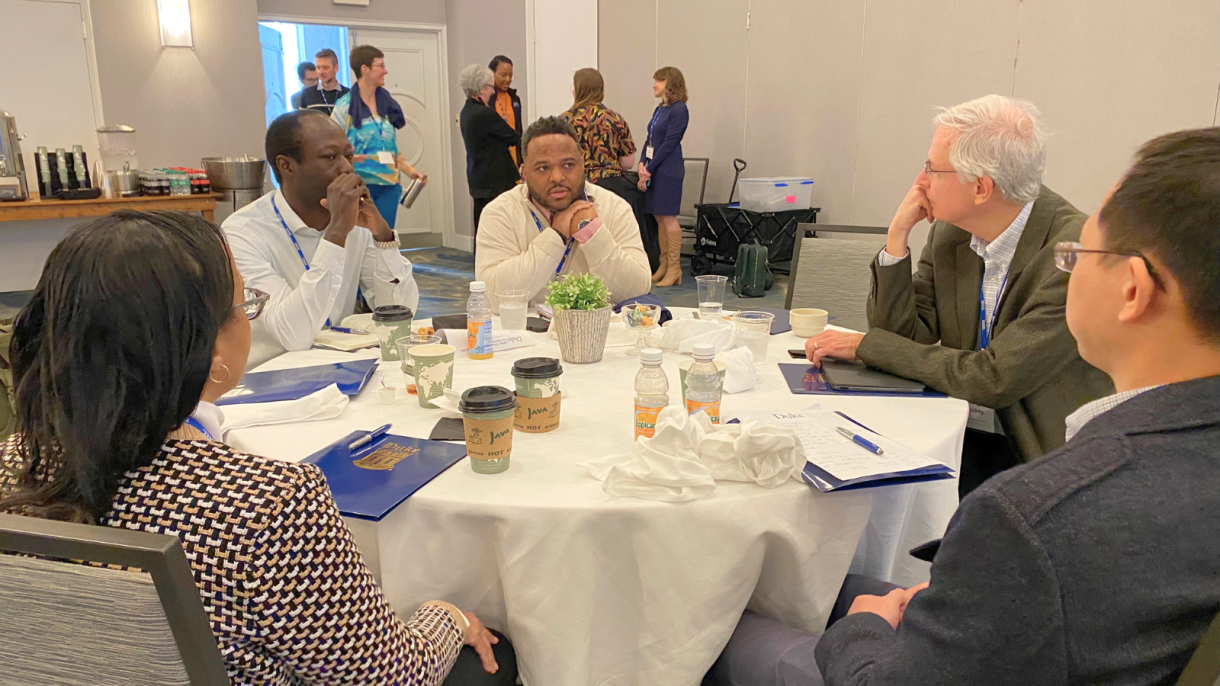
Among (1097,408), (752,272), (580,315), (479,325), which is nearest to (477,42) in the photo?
(752,272)

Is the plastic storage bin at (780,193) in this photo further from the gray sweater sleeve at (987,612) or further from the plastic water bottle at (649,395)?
the gray sweater sleeve at (987,612)

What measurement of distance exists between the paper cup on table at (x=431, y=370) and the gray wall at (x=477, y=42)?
6.52 metres

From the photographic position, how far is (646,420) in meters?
1.44

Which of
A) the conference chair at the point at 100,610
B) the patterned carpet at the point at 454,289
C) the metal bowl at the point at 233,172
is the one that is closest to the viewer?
the conference chair at the point at 100,610

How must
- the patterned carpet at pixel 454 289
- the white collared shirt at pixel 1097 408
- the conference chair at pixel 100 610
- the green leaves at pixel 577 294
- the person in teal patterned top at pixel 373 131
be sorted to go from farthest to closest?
the person in teal patterned top at pixel 373 131
the patterned carpet at pixel 454 289
the green leaves at pixel 577 294
the white collared shirt at pixel 1097 408
the conference chair at pixel 100 610

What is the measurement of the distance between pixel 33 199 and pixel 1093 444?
5147 mm

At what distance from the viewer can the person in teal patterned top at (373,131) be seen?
645cm

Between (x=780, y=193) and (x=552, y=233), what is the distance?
3970 millimetres

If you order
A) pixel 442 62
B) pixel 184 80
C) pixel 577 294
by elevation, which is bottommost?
pixel 577 294

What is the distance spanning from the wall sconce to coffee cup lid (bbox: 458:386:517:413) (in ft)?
23.1

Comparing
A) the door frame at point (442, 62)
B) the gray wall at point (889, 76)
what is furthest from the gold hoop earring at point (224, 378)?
the door frame at point (442, 62)

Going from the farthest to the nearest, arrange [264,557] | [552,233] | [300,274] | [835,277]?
[835,277]
[552,233]
[300,274]
[264,557]

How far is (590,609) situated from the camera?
124 centimetres

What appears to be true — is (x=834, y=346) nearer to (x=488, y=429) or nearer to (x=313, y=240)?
(x=488, y=429)
